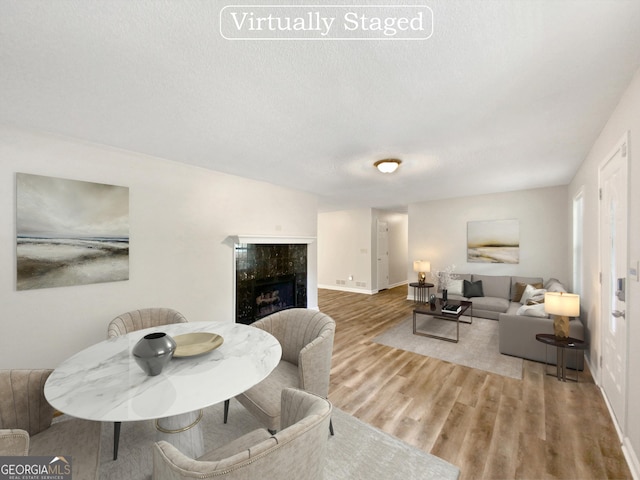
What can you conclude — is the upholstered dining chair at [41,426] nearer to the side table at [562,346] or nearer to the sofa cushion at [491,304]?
the side table at [562,346]

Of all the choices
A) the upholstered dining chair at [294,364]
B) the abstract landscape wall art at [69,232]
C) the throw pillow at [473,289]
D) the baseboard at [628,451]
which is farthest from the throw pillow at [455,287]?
the abstract landscape wall art at [69,232]

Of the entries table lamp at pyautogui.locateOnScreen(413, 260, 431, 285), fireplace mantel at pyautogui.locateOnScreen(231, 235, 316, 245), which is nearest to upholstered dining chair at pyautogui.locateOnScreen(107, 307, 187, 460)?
fireplace mantel at pyautogui.locateOnScreen(231, 235, 316, 245)

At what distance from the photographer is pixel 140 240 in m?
2.90

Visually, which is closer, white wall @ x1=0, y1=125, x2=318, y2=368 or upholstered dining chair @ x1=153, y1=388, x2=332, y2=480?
upholstered dining chair @ x1=153, y1=388, x2=332, y2=480

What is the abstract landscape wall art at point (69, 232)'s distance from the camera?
2.20 m

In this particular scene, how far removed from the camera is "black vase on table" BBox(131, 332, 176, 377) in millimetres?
1305

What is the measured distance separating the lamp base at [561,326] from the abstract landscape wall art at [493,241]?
2.79 meters

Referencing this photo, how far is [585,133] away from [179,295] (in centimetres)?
461

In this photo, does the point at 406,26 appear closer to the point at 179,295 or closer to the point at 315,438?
the point at 315,438

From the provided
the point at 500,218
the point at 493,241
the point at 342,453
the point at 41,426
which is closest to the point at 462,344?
the point at 342,453

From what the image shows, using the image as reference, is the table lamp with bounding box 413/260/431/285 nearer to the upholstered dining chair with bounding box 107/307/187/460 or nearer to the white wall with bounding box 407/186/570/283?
the white wall with bounding box 407/186/570/283

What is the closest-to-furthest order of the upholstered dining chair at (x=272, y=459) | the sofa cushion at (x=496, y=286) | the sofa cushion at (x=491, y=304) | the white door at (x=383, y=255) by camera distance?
1. the upholstered dining chair at (x=272, y=459)
2. the sofa cushion at (x=491, y=304)
3. the sofa cushion at (x=496, y=286)
4. the white door at (x=383, y=255)

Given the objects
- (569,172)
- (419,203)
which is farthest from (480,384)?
(419,203)

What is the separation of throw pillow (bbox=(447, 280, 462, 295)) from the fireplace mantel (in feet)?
9.76
